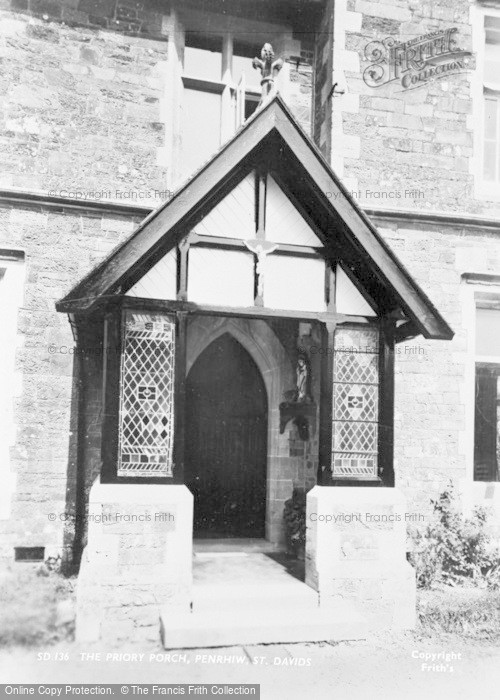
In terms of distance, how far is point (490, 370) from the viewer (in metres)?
7.79

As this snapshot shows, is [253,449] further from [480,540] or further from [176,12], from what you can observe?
[176,12]

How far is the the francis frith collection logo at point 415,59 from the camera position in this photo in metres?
7.82

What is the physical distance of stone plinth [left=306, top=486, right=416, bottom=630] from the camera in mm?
5492

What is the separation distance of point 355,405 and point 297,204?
6.16ft

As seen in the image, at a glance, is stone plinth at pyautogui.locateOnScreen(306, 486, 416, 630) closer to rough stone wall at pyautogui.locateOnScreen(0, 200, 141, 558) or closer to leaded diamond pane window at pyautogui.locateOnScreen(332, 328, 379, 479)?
leaded diamond pane window at pyautogui.locateOnScreen(332, 328, 379, 479)

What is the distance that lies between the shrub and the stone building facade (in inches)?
15.3

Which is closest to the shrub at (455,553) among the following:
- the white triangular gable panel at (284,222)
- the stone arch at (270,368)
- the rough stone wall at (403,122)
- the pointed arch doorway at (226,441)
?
the stone arch at (270,368)

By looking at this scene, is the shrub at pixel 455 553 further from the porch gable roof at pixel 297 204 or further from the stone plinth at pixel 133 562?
the stone plinth at pixel 133 562

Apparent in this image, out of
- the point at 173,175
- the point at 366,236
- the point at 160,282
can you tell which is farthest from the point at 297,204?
the point at 173,175

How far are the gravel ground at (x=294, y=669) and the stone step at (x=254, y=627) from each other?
0.20 feet

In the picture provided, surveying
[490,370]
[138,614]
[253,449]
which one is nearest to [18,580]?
[138,614]

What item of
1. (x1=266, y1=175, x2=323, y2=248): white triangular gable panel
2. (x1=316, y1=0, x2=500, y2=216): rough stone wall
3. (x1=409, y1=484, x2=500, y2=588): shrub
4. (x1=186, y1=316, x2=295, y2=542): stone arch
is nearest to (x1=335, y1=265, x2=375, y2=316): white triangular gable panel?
(x1=266, y1=175, x2=323, y2=248): white triangular gable panel

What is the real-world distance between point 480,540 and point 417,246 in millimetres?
3375

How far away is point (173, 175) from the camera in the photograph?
296 inches
